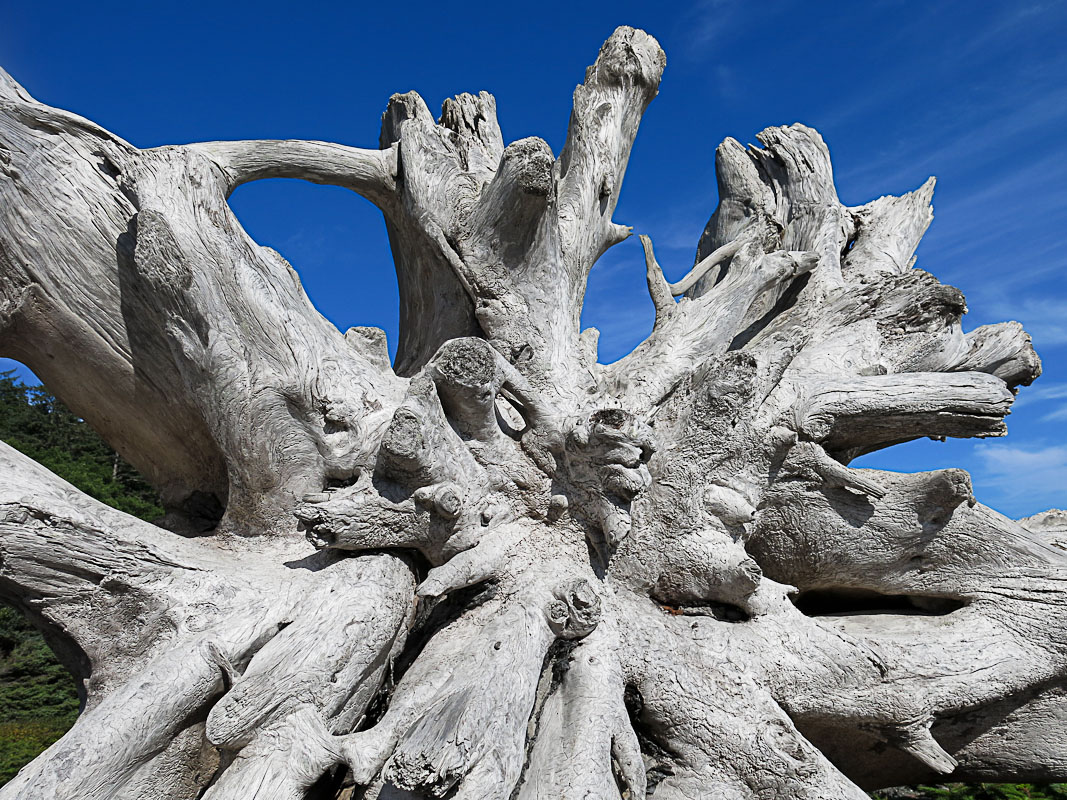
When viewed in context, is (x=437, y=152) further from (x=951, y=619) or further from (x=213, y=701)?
(x=951, y=619)

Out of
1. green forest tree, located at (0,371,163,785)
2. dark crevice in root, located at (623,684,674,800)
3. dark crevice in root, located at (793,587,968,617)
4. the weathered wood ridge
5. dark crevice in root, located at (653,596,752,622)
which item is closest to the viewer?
the weathered wood ridge

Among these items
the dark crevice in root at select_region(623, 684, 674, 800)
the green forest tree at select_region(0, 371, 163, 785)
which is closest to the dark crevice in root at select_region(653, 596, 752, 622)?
the dark crevice in root at select_region(623, 684, 674, 800)

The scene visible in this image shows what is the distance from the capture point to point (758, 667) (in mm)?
3760

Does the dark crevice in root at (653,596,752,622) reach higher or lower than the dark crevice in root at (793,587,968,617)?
lower

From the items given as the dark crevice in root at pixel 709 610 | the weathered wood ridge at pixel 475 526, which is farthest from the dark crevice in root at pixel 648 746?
the dark crevice in root at pixel 709 610

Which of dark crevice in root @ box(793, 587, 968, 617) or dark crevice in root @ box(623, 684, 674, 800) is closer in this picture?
dark crevice in root @ box(623, 684, 674, 800)

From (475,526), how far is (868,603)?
3.15 meters

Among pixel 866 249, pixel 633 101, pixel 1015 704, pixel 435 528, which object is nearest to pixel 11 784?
pixel 435 528

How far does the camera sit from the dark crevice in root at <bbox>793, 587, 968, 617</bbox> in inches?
195

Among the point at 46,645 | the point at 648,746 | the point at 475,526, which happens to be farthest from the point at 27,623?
the point at 648,746

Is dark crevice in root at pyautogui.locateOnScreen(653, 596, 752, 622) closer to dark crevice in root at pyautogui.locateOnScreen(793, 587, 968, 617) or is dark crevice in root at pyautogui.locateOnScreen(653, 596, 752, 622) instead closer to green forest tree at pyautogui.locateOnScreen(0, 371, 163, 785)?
dark crevice in root at pyautogui.locateOnScreen(793, 587, 968, 617)

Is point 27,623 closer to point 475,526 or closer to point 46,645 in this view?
point 46,645

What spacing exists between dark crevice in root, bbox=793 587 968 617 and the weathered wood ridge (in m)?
0.03

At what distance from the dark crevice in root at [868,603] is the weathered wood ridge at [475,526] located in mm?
32
